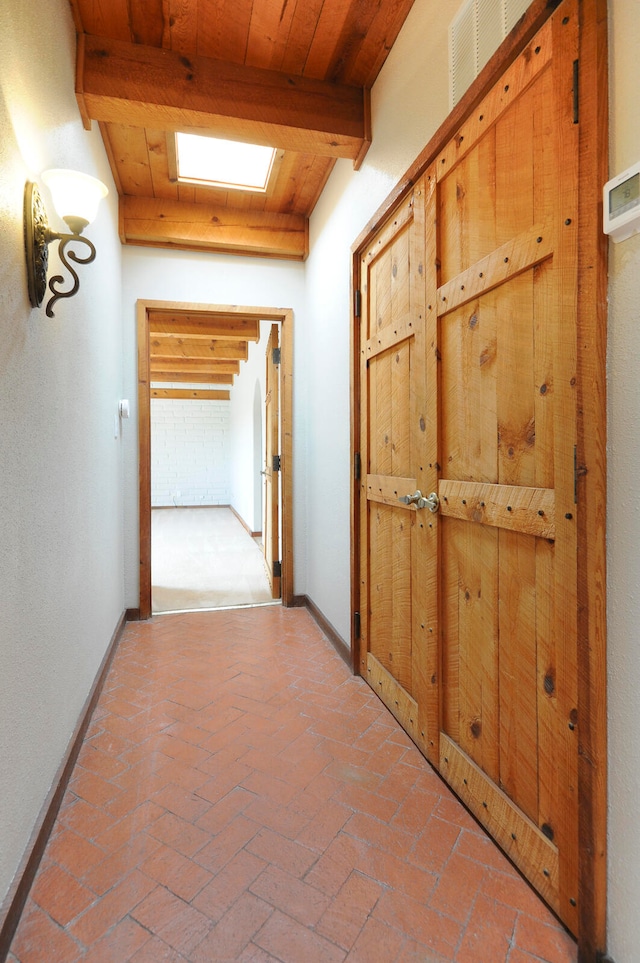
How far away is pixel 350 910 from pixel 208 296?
3.38 m

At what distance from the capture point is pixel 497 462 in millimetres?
1341

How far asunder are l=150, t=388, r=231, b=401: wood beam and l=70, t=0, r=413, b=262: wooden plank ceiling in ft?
23.7

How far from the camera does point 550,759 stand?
3.73 ft

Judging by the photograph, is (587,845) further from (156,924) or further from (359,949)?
(156,924)

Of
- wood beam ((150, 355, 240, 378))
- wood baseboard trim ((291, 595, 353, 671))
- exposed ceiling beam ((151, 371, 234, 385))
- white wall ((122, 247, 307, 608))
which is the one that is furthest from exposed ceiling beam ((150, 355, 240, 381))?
wood baseboard trim ((291, 595, 353, 671))

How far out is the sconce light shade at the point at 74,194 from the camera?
131 centimetres

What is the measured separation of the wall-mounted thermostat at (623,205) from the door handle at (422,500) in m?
0.90

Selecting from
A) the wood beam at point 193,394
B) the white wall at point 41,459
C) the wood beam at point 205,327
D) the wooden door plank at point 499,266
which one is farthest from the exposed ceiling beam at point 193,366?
the wooden door plank at point 499,266

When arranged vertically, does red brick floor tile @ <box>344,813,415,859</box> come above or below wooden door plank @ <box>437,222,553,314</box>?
below

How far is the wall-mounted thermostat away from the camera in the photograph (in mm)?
890

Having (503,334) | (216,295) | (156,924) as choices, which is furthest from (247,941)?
(216,295)

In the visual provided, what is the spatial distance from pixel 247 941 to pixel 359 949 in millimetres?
252

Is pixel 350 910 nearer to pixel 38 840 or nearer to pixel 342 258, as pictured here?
pixel 38 840

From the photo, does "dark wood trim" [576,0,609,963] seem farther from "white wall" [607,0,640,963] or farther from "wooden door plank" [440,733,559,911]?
"wooden door plank" [440,733,559,911]
